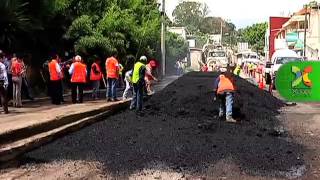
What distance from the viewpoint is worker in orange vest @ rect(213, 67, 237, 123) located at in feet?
47.7

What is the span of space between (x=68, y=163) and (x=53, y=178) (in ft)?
3.03

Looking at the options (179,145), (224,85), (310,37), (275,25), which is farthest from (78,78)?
(275,25)

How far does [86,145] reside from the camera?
10555 millimetres

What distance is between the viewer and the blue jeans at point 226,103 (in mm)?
14523

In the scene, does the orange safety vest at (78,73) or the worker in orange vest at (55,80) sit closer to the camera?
the worker in orange vest at (55,80)

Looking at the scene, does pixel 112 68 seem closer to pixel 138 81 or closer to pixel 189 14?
pixel 138 81

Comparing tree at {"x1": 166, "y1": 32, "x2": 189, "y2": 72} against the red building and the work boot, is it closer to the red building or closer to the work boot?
the red building

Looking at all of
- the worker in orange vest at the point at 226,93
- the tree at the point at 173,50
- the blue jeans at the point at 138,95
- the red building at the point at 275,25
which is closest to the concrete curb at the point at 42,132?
the blue jeans at the point at 138,95

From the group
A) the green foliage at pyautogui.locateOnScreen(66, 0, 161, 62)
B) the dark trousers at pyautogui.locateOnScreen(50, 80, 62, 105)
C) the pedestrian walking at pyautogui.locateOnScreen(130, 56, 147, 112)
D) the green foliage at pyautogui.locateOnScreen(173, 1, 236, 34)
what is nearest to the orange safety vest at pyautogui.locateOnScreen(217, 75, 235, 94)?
the pedestrian walking at pyautogui.locateOnScreen(130, 56, 147, 112)

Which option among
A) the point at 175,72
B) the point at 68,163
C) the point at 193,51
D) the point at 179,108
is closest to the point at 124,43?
the point at 179,108

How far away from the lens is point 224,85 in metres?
14.8

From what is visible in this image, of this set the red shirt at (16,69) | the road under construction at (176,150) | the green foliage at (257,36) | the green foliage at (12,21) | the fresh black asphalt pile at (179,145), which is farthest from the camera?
the green foliage at (257,36)

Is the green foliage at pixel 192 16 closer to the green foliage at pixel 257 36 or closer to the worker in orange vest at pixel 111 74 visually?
the green foliage at pixel 257 36

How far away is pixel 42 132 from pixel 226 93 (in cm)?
560
